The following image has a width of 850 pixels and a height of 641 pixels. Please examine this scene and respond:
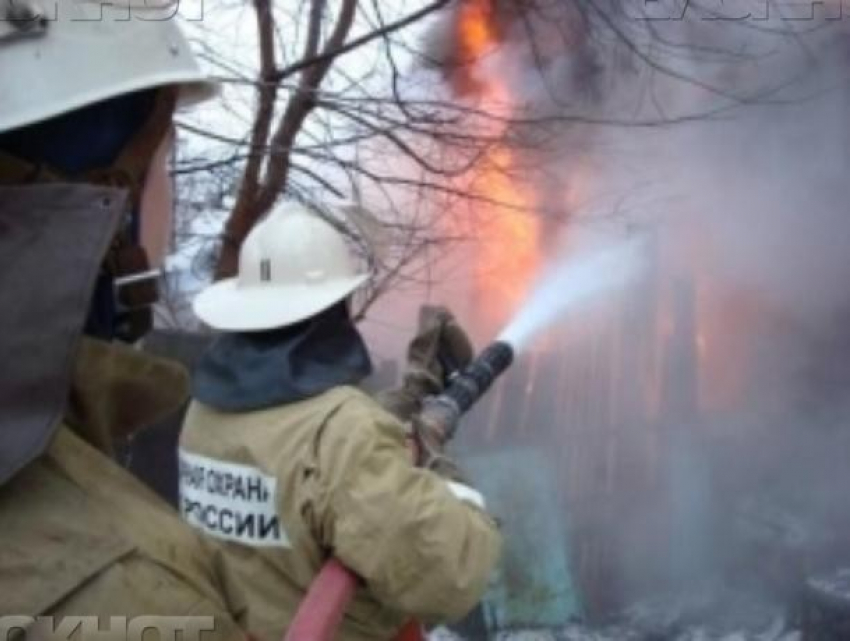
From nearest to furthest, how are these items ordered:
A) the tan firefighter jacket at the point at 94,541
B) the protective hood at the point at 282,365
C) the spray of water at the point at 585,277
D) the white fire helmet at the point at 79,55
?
the tan firefighter jacket at the point at 94,541 → the white fire helmet at the point at 79,55 → the protective hood at the point at 282,365 → the spray of water at the point at 585,277

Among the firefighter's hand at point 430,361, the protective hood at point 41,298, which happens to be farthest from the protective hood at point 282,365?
the protective hood at point 41,298

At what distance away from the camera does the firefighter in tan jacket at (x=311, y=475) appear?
2.32m

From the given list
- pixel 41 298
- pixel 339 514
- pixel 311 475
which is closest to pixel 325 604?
pixel 339 514

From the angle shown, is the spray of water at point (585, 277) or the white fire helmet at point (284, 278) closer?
the white fire helmet at point (284, 278)

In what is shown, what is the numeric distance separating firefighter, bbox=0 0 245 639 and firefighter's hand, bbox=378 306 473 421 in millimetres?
1814

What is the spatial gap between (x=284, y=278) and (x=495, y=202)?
139 inches

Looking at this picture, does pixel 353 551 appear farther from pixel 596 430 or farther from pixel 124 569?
pixel 596 430

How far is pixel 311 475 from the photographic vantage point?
7.79 feet

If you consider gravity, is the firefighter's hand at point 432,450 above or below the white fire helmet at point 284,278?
below

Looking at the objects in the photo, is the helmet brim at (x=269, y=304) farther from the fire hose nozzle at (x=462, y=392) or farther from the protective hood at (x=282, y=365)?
the fire hose nozzle at (x=462, y=392)

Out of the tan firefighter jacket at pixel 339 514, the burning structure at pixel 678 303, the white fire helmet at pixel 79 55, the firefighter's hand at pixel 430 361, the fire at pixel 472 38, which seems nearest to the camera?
the white fire helmet at pixel 79 55

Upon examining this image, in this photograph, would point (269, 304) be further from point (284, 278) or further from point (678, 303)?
point (678, 303)

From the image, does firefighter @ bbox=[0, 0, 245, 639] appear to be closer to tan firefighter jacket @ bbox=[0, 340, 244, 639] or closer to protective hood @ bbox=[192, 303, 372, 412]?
tan firefighter jacket @ bbox=[0, 340, 244, 639]

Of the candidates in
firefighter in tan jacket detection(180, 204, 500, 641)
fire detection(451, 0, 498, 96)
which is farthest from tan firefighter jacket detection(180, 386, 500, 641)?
fire detection(451, 0, 498, 96)
